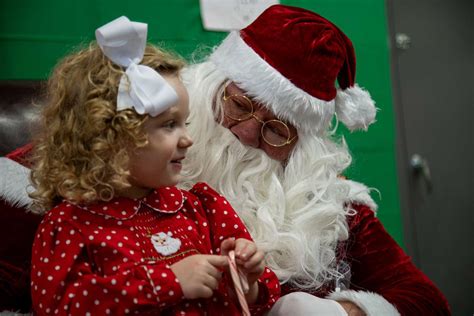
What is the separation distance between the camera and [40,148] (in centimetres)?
119

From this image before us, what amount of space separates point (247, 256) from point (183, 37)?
1.36 metres

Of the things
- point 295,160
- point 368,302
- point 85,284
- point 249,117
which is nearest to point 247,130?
point 249,117

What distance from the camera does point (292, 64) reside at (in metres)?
1.61

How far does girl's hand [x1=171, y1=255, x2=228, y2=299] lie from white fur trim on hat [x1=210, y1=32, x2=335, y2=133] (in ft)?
1.93

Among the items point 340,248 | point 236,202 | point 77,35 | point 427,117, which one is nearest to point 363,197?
point 340,248

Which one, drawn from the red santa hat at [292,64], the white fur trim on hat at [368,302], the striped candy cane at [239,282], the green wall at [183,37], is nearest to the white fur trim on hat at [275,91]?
the red santa hat at [292,64]

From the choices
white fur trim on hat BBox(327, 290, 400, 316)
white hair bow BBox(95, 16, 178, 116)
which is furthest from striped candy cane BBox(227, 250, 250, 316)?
white fur trim on hat BBox(327, 290, 400, 316)

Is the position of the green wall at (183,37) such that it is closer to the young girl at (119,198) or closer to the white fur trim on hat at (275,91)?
the white fur trim on hat at (275,91)

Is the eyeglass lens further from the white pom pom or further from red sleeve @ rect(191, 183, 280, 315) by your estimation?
red sleeve @ rect(191, 183, 280, 315)

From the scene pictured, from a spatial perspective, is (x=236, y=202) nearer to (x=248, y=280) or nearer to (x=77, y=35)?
(x=248, y=280)

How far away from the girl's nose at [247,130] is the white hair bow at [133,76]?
18.5 inches

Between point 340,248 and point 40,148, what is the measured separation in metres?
0.80

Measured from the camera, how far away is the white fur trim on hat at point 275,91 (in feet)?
5.20

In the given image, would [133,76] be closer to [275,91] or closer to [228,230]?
[228,230]
